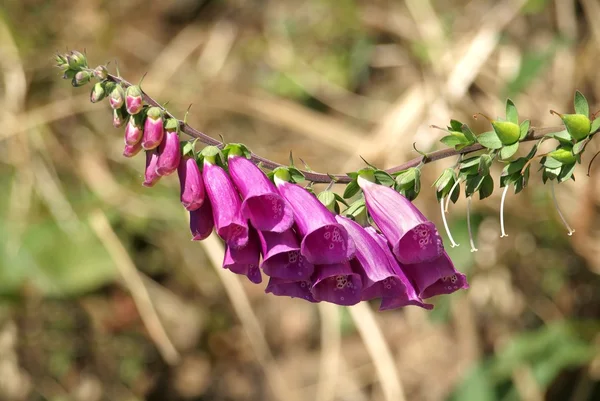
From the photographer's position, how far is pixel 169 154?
120cm

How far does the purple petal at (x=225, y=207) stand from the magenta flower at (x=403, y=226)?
0.75 ft

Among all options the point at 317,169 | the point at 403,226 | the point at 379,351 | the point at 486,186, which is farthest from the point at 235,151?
the point at 317,169

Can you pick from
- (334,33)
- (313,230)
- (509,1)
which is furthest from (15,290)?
(509,1)

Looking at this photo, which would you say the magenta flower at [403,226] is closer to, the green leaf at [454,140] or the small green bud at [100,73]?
the green leaf at [454,140]

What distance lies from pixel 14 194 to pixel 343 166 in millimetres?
1650

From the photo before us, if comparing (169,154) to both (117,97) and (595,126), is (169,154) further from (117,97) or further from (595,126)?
(595,126)

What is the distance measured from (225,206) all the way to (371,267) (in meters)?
0.27

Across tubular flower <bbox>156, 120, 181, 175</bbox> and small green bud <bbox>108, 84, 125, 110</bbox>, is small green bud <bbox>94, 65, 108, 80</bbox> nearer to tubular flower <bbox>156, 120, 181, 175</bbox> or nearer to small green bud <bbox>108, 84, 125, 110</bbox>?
small green bud <bbox>108, 84, 125, 110</bbox>

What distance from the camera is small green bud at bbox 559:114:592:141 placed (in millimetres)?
1211

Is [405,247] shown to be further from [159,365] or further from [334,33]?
[334,33]

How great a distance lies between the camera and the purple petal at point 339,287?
1197 millimetres

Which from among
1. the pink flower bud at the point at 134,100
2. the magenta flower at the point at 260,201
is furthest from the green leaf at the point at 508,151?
the pink flower bud at the point at 134,100

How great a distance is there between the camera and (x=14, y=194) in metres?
3.57

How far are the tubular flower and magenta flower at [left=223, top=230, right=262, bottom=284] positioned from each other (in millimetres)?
171
